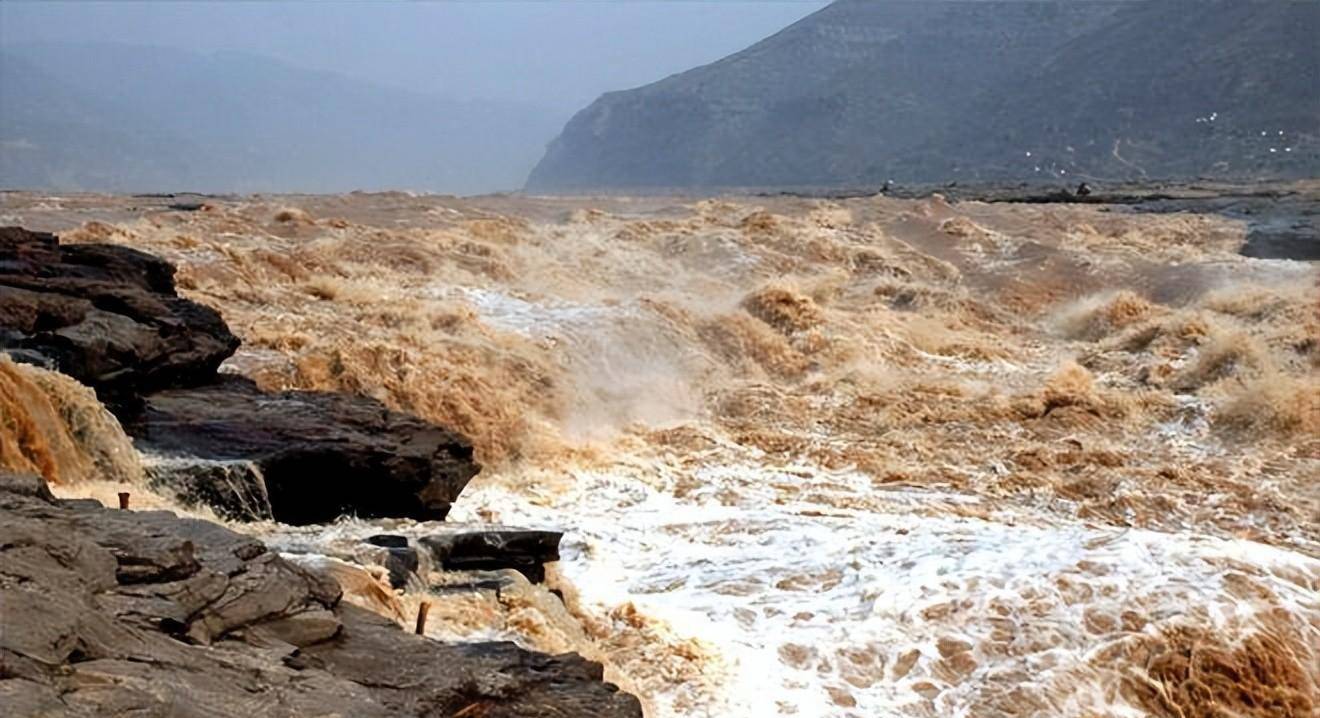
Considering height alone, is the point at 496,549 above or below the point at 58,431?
below

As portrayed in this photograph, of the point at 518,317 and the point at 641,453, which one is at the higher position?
the point at 518,317

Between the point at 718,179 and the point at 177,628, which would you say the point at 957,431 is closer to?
the point at 177,628

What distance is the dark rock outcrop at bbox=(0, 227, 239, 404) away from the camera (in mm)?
8125

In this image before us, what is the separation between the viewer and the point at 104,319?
28.9 feet

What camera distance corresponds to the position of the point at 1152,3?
100625mm

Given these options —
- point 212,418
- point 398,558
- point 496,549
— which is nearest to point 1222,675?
point 496,549

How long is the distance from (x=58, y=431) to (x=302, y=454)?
1699 mm

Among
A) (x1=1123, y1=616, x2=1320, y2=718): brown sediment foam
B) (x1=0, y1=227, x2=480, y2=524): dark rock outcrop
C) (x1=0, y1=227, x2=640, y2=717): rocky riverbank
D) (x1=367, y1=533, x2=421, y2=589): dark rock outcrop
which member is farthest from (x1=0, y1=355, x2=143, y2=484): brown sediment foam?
(x1=1123, y1=616, x2=1320, y2=718): brown sediment foam

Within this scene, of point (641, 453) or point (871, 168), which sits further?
point (871, 168)

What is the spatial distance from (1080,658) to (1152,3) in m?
108

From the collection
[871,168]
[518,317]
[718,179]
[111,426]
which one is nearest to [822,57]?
[718,179]

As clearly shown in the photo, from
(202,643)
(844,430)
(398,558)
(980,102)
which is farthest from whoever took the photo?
(980,102)

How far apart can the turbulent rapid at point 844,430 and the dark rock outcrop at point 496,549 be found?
0.66 ft

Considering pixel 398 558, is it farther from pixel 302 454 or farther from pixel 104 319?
pixel 104 319
